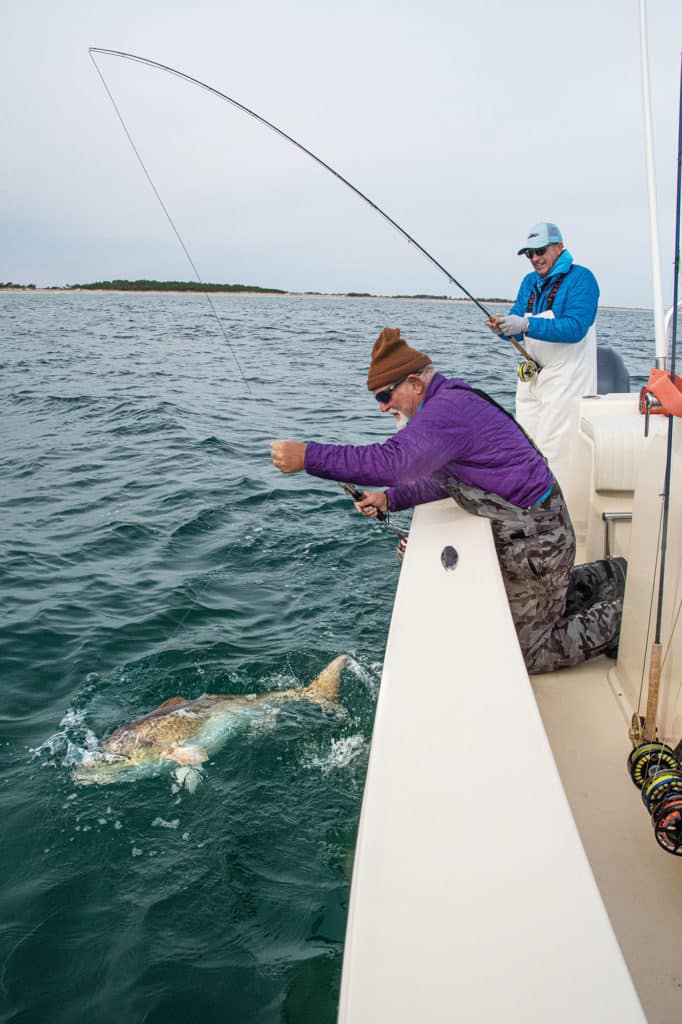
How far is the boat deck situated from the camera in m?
1.87

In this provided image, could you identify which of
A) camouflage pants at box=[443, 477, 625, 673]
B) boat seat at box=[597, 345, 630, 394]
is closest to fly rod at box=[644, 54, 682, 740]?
camouflage pants at box=[443, 477, 625, 673]

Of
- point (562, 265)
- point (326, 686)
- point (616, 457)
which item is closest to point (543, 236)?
point (562, 265)

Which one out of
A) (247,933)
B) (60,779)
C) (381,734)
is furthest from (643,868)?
(60,779)

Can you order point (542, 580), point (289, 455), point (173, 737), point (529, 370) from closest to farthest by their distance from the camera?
point (289, 455)
point (542, 580)
point (173, 737)
point (529, 370)

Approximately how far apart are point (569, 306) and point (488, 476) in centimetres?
248

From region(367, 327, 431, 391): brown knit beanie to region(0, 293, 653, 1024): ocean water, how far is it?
1.92 meters

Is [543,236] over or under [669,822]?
over

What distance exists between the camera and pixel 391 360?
3.08 metres

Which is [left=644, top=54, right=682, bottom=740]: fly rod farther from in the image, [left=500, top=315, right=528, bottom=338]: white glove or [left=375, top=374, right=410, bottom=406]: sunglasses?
[left=500, top=315, right=528, bottom=338]: white glove

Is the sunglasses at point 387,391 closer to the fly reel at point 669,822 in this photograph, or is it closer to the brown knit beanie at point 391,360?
the brown knit beanie at point 391,360

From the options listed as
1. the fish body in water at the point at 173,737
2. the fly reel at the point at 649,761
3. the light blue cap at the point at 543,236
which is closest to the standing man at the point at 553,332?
the light blue cap at the point at 543,236

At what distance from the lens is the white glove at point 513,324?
4.82 m

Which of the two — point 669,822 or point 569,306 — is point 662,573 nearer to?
point 669,822

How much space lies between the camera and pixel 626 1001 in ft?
3.92
